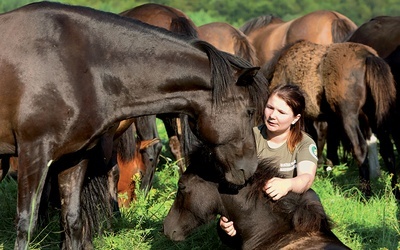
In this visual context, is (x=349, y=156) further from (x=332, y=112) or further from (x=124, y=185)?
(x=124, y=185)

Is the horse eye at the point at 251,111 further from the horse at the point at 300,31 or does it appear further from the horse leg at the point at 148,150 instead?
the horse at the point at 300,31

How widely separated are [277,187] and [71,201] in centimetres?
153

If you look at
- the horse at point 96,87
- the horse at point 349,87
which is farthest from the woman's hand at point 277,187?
the horse at point 349,87

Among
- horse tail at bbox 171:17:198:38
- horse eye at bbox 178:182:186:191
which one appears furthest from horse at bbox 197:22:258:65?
horse eye at bbox 178:182:186:191

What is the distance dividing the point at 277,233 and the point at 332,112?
163 inches

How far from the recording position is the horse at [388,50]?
826cm

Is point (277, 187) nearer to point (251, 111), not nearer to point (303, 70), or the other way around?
point (251, 111)

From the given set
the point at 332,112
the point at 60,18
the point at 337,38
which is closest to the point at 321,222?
the point at 60,18

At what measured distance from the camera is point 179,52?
4699 mm

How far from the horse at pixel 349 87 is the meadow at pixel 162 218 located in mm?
613

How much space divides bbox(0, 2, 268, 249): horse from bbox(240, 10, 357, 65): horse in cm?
723

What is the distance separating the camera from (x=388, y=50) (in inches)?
392

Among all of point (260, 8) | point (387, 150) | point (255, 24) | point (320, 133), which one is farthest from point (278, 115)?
point (260, 8)

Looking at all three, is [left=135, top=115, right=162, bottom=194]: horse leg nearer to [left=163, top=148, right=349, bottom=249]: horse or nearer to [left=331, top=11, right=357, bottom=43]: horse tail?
[left=163, top=148, right=349, bottom=249]: horse
